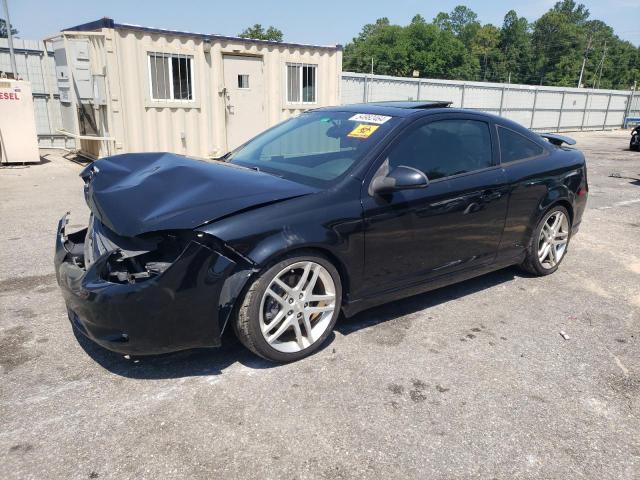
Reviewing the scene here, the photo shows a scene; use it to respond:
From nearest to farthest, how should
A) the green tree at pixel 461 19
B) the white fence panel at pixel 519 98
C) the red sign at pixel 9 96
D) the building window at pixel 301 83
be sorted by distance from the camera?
the red sign at pixel 9 96
the building window at pixel 301 83
the white fence panel at pixel 519 98
the green tree at pixel 461 19

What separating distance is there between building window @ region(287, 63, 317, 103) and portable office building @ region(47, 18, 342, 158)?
2 cm

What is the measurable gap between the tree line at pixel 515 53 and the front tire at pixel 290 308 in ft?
298

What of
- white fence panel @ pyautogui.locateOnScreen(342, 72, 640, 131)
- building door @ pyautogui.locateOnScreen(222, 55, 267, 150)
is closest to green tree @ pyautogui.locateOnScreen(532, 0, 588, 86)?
white fence panel @ pyautogui.locateOnScreen(342, 72, 640, 131)

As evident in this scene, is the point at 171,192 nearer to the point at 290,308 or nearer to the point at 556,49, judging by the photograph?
the point at 290,308

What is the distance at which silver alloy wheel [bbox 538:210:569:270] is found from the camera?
15.5 ft

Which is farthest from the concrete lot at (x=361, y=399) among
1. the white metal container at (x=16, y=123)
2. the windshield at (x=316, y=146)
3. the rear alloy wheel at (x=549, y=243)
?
the white metal container at (x=16, y=123)

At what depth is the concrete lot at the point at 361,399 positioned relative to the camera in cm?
234

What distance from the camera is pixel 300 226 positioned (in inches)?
117

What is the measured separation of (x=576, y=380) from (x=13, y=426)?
3116 millimetres

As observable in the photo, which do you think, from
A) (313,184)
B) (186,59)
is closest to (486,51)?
(186,59)

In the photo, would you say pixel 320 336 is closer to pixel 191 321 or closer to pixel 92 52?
pixel 191 321

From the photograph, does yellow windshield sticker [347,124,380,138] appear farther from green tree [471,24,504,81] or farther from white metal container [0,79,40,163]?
green tree [471,24,504,81]

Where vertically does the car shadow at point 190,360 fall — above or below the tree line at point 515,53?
below

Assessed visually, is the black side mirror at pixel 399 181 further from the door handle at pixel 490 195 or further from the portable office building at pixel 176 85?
the portable office building at pixel 176 85
